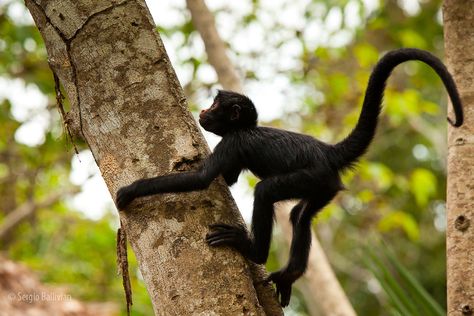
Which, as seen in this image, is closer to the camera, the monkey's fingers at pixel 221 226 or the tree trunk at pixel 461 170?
the monkey's fingers at pixel 221 226

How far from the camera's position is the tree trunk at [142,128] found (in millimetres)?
2889

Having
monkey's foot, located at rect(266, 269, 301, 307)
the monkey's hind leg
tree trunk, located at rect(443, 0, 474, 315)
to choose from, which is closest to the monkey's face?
the monkey's hind leg

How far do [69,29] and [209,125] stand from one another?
1701 mm

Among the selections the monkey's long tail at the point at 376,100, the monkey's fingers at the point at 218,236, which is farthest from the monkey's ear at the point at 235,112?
the monkey's fingers at the point at 218,236

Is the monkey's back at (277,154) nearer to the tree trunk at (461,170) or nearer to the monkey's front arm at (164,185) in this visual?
the tree trunk at (461,170)

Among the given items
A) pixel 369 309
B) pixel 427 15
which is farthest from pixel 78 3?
pixel 369 309

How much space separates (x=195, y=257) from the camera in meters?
2.86

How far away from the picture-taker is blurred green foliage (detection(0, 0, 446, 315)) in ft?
26.3

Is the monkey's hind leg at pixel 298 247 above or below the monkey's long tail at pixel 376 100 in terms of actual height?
below

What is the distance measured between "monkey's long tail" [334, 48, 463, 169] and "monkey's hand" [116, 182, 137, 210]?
1699mm

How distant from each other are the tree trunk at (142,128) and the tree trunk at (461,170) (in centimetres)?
118

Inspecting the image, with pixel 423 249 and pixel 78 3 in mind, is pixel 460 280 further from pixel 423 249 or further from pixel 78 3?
pixel 423 249

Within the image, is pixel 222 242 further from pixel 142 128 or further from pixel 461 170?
pixel 461 170

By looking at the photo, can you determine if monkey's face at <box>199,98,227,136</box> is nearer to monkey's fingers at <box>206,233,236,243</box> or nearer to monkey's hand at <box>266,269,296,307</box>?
monkey's hand at <box>266,269,296,307</box>
